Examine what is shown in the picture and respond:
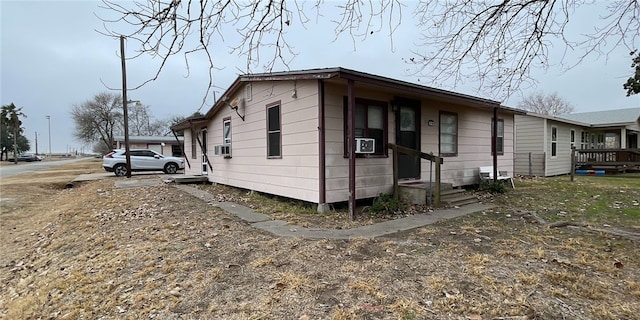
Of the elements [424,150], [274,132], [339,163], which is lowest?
[339,163]

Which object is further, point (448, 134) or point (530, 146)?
point (530, 146)

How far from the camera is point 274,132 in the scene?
807 centimetres

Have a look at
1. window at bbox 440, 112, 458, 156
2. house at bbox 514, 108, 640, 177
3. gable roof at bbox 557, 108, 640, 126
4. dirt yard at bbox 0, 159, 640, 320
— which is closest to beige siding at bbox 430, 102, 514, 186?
window at bbox 440, 112, 458, 156

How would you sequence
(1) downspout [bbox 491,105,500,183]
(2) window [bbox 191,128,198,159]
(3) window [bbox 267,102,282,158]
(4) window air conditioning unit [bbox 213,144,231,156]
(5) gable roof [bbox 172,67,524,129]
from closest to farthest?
1. (5) gable roof [bbox 172,67,524,129]
2. (3) window [bbox 267,102,282,158]
3. (1) downspout [bbox 491,105,500,183]
4. (4) window air conditioning unit [bbox 213,144,231,156]
5. (2) window [bbox 191,128,198,159]

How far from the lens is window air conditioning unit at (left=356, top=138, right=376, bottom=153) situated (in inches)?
263

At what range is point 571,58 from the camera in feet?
13.3

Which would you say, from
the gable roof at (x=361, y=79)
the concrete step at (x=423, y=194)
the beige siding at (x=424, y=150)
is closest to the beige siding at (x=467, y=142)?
the beige siding at (x=424, y=150)

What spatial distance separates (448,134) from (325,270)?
7.10 metres

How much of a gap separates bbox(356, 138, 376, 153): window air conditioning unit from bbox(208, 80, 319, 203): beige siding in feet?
2.78

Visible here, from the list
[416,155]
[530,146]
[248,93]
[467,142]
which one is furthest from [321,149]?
[530,146]

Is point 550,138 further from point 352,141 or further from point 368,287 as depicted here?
point 368,287

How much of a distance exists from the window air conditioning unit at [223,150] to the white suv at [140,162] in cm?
862

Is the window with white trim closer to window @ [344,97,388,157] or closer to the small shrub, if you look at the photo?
window @ [344,97,388,157]

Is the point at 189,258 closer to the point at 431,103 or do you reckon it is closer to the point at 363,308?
the point at 363,308
